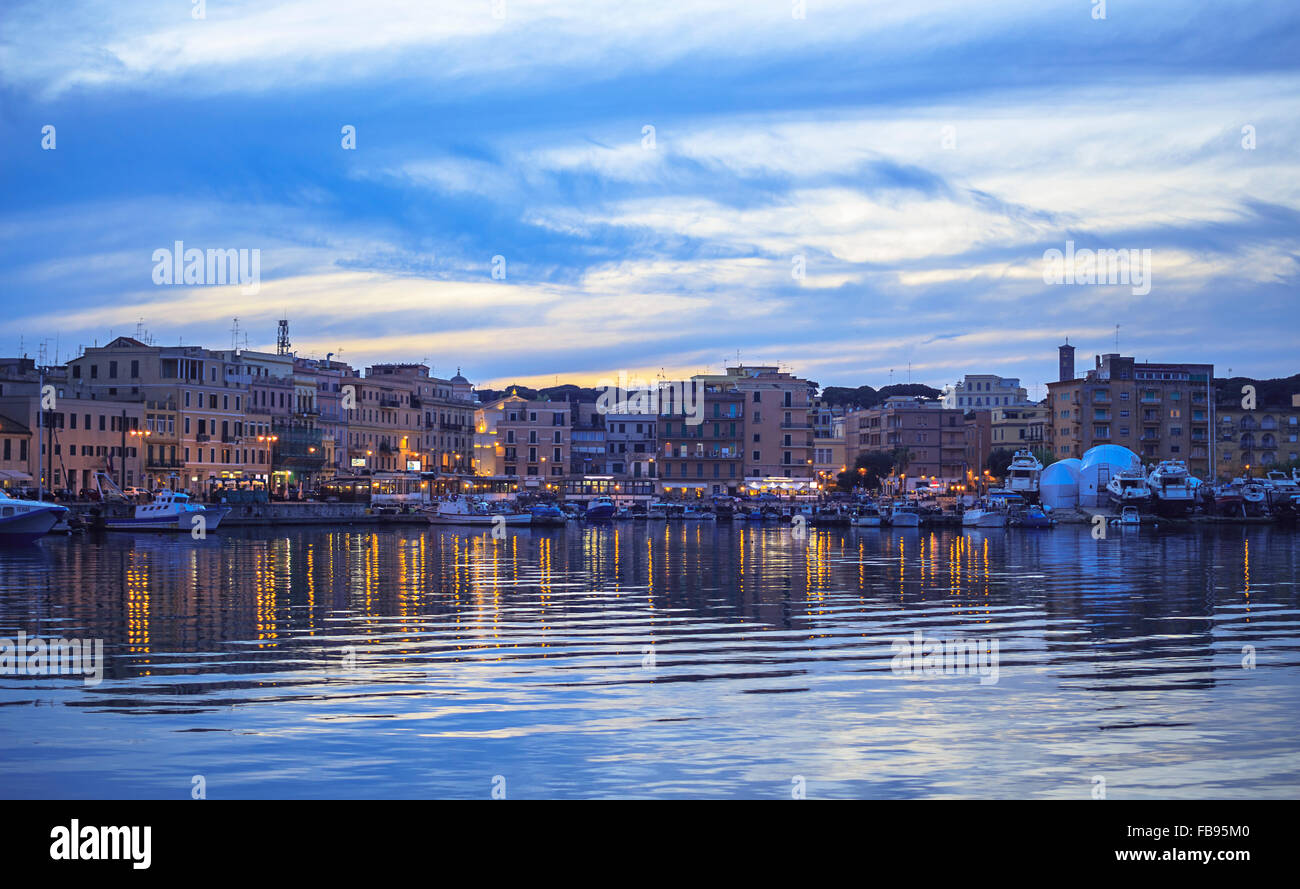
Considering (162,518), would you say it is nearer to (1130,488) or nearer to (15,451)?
(15,451)

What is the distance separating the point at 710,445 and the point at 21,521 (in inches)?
3501

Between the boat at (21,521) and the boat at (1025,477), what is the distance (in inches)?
3714

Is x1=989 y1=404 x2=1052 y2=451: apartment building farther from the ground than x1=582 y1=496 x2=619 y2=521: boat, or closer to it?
farther from the ground

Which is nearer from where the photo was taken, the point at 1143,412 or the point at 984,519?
the point at 984,519

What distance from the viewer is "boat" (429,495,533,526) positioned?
361ft

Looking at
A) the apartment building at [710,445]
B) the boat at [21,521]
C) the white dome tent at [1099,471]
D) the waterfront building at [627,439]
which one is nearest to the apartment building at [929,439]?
the apartment building at [710,445]

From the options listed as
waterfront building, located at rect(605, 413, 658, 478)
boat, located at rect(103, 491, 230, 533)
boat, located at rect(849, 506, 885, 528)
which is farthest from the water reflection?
waterfront building, located at rect(605, 413, 658, 478)

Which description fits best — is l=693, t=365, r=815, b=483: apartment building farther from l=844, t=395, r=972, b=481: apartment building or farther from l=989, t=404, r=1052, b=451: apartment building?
l=989, t=404, r=1052, b=451: apartment building

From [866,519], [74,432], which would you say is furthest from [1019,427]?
[74,432]

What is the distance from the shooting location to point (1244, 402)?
493 ft

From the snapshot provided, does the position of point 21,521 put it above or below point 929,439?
below

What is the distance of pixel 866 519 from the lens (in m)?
118

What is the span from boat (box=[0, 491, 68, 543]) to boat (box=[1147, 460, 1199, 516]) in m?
91.2
